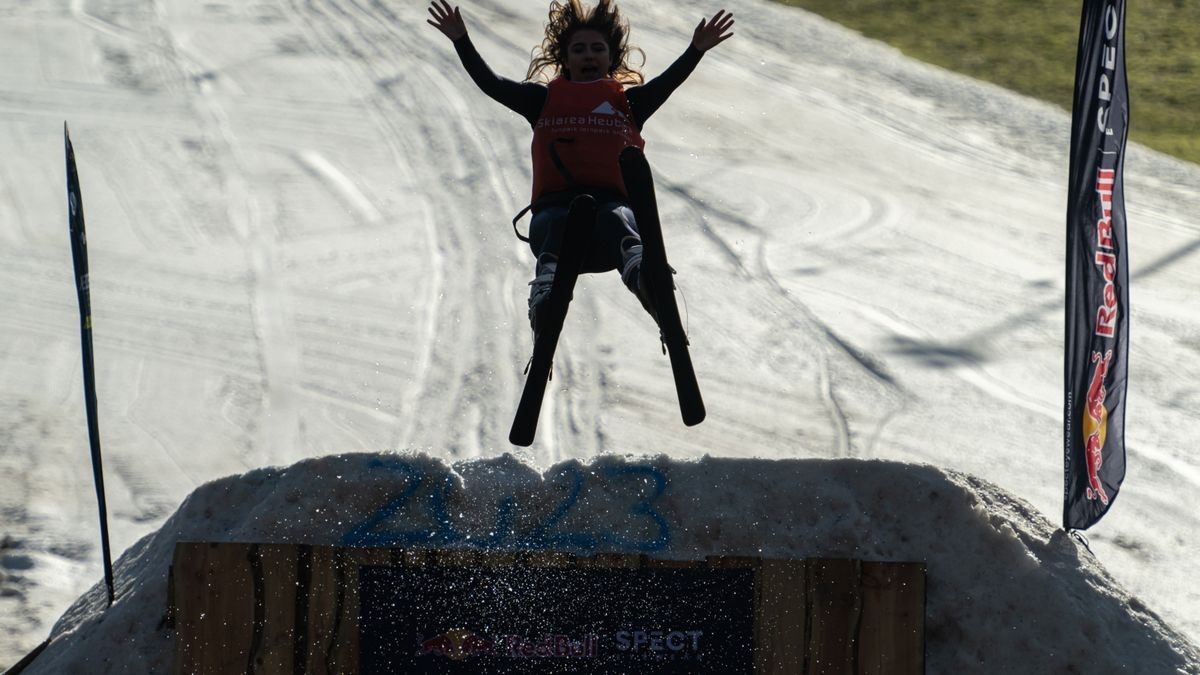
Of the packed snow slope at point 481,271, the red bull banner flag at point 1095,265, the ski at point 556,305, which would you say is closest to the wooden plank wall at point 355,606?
the ski at point 556,305

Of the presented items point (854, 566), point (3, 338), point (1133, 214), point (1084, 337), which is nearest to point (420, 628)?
point (854, 566)

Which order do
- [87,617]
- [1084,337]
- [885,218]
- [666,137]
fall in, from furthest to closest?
[666,137] → [885,218] → [1084,337] → [87,617]

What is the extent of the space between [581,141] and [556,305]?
886 mm

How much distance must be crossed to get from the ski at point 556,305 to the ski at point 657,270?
0.63 feet

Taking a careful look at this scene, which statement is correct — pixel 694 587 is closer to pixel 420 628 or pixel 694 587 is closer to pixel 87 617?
pixel 420 628

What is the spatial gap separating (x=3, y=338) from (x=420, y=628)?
22.9 feet

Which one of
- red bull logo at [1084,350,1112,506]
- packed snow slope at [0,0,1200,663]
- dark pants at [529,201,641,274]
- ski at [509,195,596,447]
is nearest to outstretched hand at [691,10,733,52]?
dark pants at [529,201,641,274]

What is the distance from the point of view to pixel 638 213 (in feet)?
18.1

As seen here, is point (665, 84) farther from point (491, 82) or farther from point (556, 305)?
point (556, 305)

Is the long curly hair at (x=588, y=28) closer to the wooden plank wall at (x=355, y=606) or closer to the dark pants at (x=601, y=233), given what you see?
the dark pants at (x=601, y=233)

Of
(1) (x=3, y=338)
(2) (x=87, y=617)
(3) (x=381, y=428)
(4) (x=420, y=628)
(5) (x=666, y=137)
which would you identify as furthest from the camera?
(5) (x=666, y=137)

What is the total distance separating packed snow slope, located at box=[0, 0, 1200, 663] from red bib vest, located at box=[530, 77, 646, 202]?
3.04 metres

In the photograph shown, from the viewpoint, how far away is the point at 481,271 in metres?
12.2

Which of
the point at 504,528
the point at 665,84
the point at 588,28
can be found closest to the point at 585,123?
the point at 665,84
